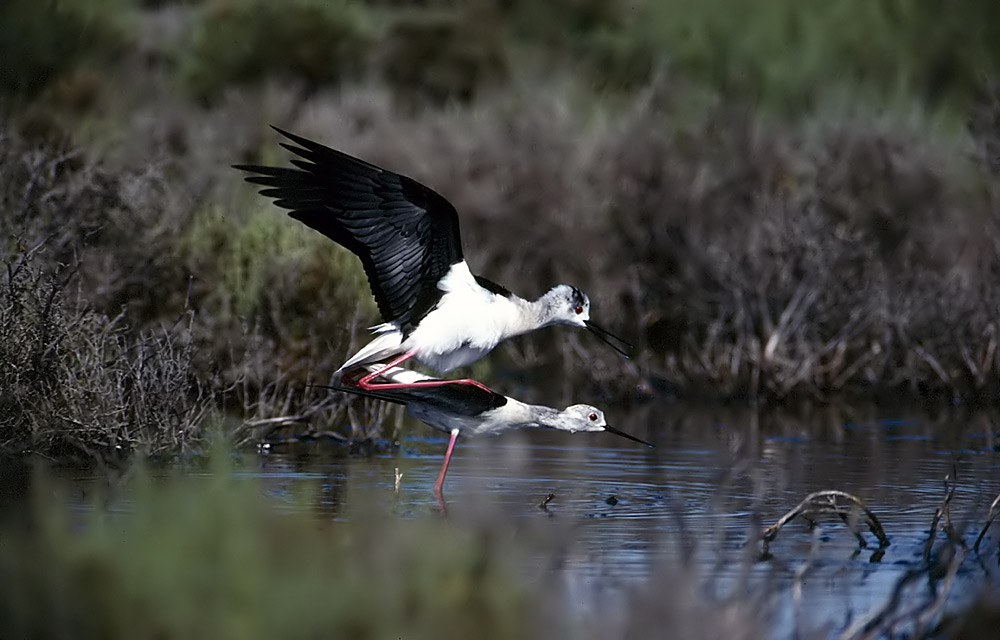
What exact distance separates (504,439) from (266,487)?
9.77 feet

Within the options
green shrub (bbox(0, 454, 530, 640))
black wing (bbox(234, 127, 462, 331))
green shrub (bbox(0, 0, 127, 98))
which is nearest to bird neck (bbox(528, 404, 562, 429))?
black wing (bbox(234, 127, 462, 331))

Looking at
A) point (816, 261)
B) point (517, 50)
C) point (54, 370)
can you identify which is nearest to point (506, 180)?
point (816, 261)

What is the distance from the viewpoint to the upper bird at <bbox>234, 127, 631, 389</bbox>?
8.09 metres

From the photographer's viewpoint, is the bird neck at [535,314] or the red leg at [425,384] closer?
the red leg at [425,384]

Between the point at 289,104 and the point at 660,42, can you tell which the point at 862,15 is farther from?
the point at 289,104

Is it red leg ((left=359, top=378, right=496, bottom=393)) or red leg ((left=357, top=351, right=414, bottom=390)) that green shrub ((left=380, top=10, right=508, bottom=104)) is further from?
red leg ((left=359, top=378, right=496, bottom=393))

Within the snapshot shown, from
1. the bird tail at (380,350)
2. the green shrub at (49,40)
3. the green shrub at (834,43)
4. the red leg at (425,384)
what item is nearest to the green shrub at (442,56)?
the green shrub at (834,43)

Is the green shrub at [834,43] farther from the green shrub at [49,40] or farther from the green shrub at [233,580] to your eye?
the green shrub at [233,580]

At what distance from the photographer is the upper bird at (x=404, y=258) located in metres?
8.09

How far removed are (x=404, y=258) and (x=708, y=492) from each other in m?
1.71

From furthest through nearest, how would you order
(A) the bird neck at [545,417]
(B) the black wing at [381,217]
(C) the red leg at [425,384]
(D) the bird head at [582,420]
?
1. (D) the bird head at [582,420]
2. (A) the bird neck at [545,417]
3. (C) the red leg at [425,384]
4. (B) the black wing at [381,217]

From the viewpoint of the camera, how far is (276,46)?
2211cm

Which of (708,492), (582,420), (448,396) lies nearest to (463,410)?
(448,396)

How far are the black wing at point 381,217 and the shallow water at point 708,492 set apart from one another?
3.01ft
